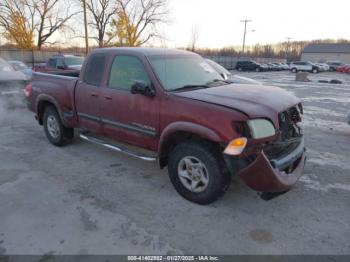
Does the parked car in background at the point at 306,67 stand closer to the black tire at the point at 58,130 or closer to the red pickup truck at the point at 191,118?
the red pickup truck at the point at 191,118

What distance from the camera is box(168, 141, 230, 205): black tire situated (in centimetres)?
306

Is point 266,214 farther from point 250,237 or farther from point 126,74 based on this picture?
point 126,74

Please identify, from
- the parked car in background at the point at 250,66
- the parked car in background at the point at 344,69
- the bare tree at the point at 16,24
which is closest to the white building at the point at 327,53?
the parked car in background at the point at 344,69

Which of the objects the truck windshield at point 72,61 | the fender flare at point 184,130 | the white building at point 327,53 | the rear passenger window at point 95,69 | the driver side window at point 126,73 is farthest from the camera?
the white building at point 327,53

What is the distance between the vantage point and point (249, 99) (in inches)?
124

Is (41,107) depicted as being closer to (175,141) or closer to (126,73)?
(126,73)

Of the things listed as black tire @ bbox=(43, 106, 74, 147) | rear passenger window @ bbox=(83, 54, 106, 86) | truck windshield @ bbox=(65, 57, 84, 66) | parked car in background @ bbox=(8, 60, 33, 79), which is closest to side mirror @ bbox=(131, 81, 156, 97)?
rear passenger window @ bbox=(83, 54, 106, 86)

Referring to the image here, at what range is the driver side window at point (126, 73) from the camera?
376 cm

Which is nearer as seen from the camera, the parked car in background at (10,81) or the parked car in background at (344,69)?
the parked car in background at (10,81)

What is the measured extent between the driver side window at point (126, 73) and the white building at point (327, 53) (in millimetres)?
79251

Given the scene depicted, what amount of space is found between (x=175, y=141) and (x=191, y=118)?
518 mm

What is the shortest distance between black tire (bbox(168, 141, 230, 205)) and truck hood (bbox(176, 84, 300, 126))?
21.3 inches

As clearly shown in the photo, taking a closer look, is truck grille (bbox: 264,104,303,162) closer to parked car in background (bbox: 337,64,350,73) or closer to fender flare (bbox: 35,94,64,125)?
fender flare (bbox: 35,94,64,125)

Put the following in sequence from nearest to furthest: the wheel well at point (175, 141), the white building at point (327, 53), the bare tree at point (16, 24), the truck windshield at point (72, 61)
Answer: the wheel well at point (175, 141), the truck windshield at point (72, 61), the bare tree at point (16, 24), the white building at point (327, 53)
